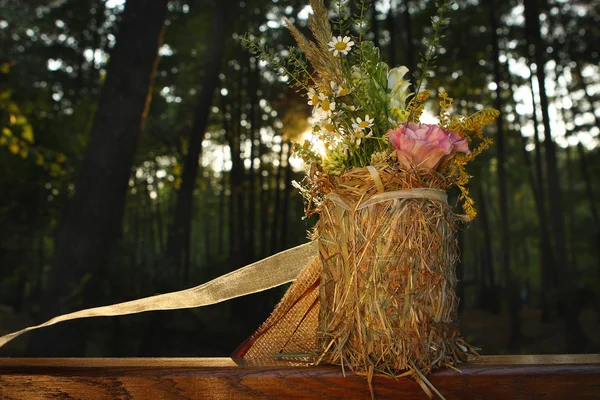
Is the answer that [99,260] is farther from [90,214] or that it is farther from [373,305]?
[373,305]

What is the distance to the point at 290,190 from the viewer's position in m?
16.8

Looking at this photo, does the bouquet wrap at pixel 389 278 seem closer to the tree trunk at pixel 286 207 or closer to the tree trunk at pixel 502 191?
the tree trunk at pixel 502 191

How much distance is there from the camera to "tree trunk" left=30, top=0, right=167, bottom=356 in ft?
16.4

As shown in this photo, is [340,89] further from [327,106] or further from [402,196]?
[402,196]

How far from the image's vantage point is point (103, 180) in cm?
506

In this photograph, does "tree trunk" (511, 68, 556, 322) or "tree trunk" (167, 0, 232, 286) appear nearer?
"tree trunk" (167, 0, 232, 286)

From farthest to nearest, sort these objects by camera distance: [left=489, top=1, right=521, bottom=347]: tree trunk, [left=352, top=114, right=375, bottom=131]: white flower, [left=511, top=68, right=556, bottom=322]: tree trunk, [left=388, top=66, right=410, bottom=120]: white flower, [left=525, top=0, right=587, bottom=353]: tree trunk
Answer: [left=511, top=68, right=556, bottom=322]: tree trunk → [left=489, top=1, right=521, bottom=347]: tree trunk → [left=525, top=0, right=587, bottom=353]: tree trunk → [left=388, top=66, right=410, bottom=120]: white flower → [left=352, top=114, right=375, bottom=131]: white flower

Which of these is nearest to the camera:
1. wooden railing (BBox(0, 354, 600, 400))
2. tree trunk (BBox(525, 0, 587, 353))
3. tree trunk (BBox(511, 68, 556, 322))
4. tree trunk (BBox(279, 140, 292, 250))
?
wooden railing (BBox(0, 354, 600, 400))

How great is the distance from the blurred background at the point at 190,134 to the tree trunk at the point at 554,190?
0.03 meters

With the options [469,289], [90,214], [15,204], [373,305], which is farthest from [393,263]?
[469,289]

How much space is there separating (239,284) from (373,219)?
43 cm

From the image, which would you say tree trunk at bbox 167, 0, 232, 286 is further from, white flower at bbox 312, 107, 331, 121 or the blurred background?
white flower at bbox 312, 107, 331, 121

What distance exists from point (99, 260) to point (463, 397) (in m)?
4.30

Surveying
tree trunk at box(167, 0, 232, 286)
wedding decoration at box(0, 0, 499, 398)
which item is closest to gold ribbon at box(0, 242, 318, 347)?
wedding decoration at box(0, 0, 499, 398)
